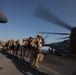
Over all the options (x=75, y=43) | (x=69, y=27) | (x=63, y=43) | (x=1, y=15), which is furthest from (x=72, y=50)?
(x=63, y=43)

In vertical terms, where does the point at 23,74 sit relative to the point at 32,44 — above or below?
below

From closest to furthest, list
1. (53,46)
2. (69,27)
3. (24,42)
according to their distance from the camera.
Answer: (69,27) < (24,42) < (53,46)

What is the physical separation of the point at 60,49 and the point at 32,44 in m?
31.4

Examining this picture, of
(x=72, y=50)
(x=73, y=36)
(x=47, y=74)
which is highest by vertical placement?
(x=73, y=36)

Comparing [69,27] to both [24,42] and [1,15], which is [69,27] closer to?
[1,15]

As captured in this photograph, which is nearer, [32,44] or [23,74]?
[23,74]

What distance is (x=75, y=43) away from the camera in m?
8.32

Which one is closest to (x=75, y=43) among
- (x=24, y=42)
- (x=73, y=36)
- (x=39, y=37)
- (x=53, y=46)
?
(x=73, y=36)

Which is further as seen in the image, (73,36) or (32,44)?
(32,44)

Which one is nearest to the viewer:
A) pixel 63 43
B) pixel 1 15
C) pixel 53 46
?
pixel 1 15

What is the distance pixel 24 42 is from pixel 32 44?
5.45 meters

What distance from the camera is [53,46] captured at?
47.2 m

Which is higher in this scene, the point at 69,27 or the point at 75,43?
the point at 69,27

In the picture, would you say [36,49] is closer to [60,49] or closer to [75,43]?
[75,43]
